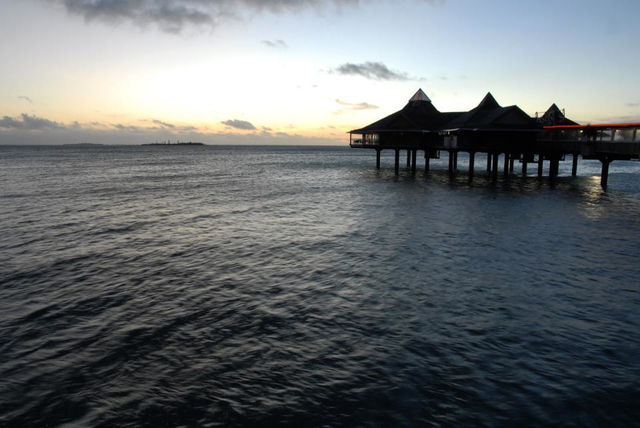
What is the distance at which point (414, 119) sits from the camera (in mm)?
54906

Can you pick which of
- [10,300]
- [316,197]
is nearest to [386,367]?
[10,300]

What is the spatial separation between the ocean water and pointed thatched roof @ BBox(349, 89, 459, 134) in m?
28.8

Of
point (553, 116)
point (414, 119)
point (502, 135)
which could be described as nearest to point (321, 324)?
point (502, 135)

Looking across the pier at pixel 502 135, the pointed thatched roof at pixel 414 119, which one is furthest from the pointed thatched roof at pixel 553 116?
the pointed thatched roof at pixel 414 119

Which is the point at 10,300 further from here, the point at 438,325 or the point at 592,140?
the point at 592,140

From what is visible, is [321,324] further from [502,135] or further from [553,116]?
[553,116]

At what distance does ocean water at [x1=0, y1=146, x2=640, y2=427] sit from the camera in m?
7.32

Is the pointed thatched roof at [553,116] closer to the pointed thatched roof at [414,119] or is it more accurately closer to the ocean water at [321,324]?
the pointed thatched roof at [414,119]

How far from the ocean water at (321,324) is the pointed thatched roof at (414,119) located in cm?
2875

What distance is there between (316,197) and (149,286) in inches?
940

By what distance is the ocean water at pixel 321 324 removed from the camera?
732cm

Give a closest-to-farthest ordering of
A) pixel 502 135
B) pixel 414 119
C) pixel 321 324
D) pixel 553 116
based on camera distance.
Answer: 1. pixel 321 324
2. pixel 502 135
3. pixel 553 116
4. pixel 414 119

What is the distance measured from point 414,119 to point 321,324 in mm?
48521

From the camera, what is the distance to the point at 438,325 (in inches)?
412
